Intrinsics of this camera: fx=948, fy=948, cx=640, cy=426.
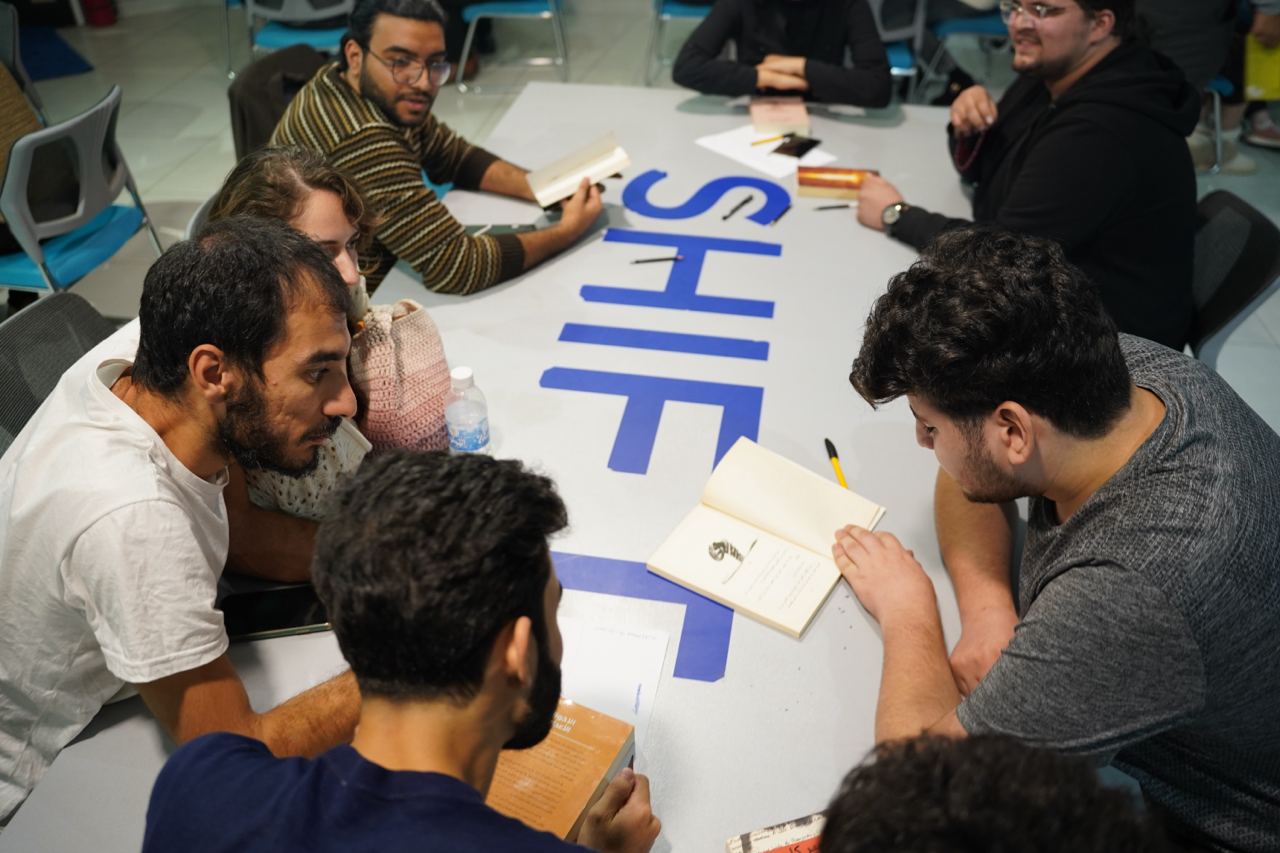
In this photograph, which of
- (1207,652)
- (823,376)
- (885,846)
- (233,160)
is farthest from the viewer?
(233,160)

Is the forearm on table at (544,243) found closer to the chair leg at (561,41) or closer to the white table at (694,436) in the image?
the white table at (694,436)

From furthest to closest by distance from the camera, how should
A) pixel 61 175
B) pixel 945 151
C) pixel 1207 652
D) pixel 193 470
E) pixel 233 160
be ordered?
pixel 233 160 < pixel 945 151 < pixel 61 175 < pixel 193 470 < pixel 1207 652

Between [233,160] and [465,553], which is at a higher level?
[465,553]

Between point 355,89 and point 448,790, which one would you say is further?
point 355,89

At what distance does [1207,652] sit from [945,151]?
84.5 inches

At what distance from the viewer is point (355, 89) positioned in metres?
2.16

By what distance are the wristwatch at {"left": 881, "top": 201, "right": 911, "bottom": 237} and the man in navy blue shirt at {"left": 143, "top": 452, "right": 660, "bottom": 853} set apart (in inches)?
66.6

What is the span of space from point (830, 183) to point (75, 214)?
2.17 m

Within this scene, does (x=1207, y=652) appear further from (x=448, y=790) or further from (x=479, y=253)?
(x=479, y=253)

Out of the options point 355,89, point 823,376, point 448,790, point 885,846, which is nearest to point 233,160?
point 355,89

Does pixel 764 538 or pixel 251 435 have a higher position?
pixel 251 435

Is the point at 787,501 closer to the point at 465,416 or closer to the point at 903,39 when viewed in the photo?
the point at 465,416

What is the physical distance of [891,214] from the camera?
2416mm

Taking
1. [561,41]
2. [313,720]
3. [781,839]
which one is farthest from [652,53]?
[781,839]
